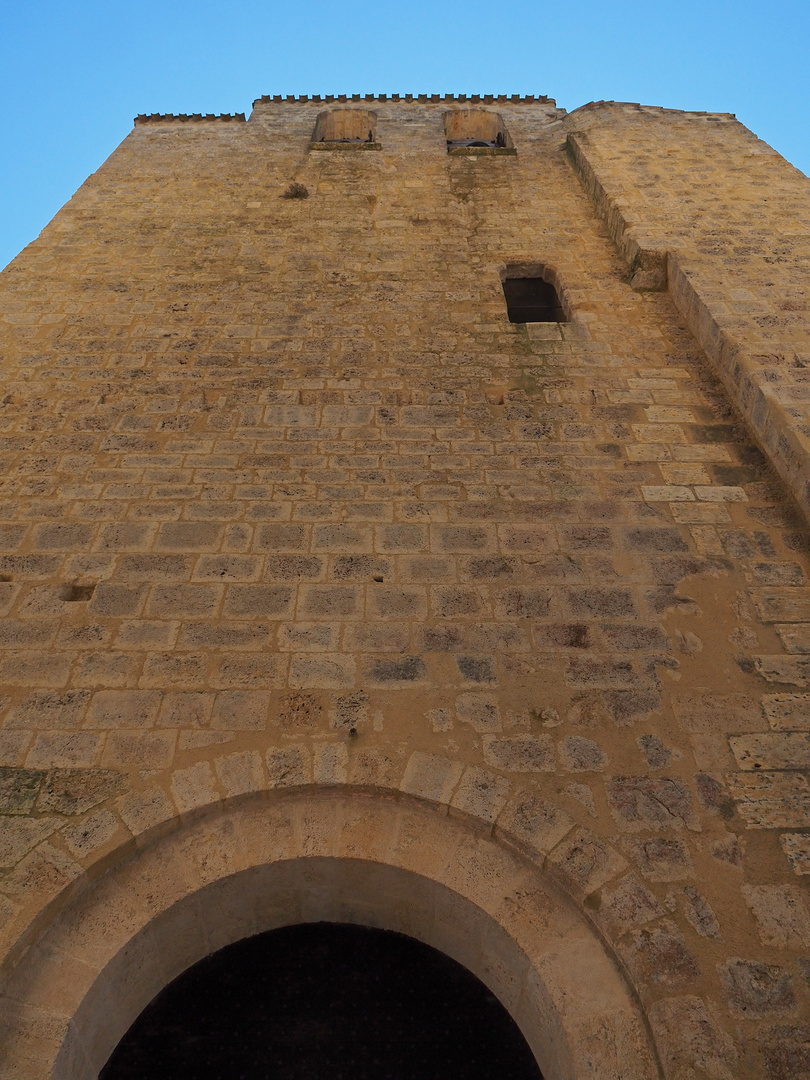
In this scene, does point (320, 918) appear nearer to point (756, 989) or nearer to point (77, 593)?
point (756, 989)

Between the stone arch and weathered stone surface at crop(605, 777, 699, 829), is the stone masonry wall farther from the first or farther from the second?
the stone arch

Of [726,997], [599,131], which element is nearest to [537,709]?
[726,997]

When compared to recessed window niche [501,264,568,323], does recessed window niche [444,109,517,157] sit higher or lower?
higher

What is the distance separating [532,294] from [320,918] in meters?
5.02

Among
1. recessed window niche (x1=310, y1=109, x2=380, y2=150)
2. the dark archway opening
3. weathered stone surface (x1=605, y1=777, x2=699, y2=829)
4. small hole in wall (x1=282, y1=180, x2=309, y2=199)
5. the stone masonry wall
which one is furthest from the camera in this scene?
recessed window niche (x1=310, y1=109, x2=380, y2=150)

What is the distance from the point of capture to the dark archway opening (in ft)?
9.31

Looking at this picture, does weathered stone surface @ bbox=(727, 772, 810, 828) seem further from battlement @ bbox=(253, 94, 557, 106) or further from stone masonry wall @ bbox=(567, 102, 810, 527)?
battlement @ bbox=(253, 94, 557, 106)

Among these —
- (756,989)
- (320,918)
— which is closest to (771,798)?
(756,989)

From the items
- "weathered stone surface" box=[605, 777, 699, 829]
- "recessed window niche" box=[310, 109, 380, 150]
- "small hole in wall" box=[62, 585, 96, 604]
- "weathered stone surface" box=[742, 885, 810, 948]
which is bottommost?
"weathered stone surface" box=[742, 885, 810, 948]

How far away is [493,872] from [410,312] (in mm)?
3815

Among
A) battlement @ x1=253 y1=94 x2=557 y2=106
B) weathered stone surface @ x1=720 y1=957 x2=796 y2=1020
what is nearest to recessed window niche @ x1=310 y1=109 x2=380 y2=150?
battlement @ x1=253 y1=94 x2=557 y2=106

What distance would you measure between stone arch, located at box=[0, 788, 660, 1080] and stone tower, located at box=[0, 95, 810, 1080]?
0.01 metres

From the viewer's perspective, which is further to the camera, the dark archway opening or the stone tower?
the dark archway opening

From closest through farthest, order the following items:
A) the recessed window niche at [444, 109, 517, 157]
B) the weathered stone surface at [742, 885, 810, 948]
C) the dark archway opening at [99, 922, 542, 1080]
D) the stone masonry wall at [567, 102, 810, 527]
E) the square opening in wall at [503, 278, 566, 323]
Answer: the weathered stone surface at [742, 885, 810, 948] → the dark archway opening at [99, 922, 542, 1080] → the stone masonry wall at [567, 102, 810, 527] → the square opening in wall at [503, 278, 566, 323] → the recessed window niche at [444, 109, 517, 157]
